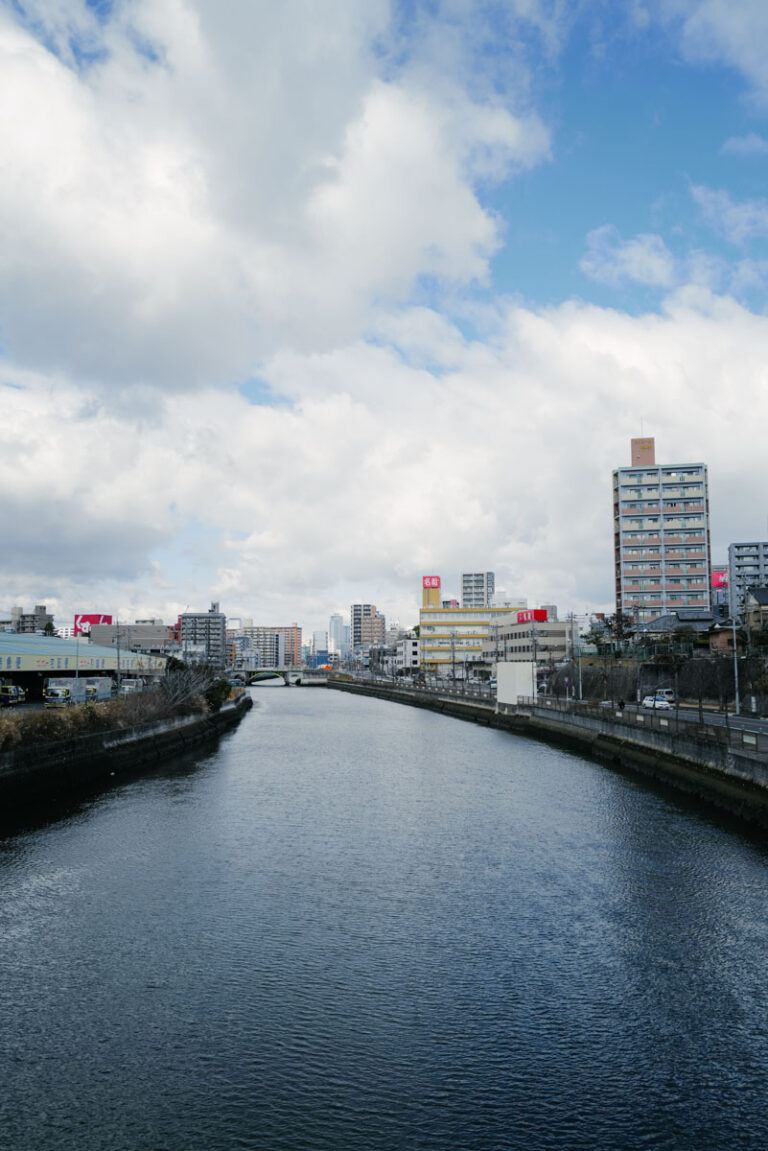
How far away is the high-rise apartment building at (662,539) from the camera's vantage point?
120312 millimetres

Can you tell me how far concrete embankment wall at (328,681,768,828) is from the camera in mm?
27220

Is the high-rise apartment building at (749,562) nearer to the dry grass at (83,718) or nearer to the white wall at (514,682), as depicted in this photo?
the white wall at (514,682)

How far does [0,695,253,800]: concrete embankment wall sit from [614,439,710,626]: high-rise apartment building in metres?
80.7

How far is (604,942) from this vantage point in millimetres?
16562

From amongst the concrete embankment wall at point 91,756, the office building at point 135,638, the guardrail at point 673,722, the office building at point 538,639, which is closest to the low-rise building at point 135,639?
the office building at point 135,638

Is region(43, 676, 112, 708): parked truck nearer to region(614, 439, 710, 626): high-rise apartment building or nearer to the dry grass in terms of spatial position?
the dry grass

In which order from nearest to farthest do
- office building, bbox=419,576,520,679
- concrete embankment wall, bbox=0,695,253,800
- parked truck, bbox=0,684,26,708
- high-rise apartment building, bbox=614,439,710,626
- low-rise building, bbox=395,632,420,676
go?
concrete embankment wall, bbox=0,695,253,800 < parked truck, bbox=0,684,26,708 < high-rise apartment building, bbox=614,439,710,626 < office building, bbox=419,576,520,679 < low-rise building, bbox=395,632,420,676

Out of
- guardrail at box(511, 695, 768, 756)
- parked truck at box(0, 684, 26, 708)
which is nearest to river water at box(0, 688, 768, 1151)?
guardrail at box(511, 695, 768, 756)

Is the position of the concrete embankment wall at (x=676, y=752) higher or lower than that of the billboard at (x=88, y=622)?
lower

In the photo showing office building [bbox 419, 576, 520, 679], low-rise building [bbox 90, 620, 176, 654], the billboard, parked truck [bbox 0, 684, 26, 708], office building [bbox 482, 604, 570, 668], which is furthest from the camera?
low-rise building [bbox 90, 620, 176, 654]

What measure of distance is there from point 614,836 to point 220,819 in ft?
47.1

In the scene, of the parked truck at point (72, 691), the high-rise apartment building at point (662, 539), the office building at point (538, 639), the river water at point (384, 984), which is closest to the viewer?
the river water at point (384, 984)

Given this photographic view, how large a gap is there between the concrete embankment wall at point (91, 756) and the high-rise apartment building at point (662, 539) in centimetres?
8068

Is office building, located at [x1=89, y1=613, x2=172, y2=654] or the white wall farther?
office building, located at [x1=89, y1=613, x2=172, y2=654]
